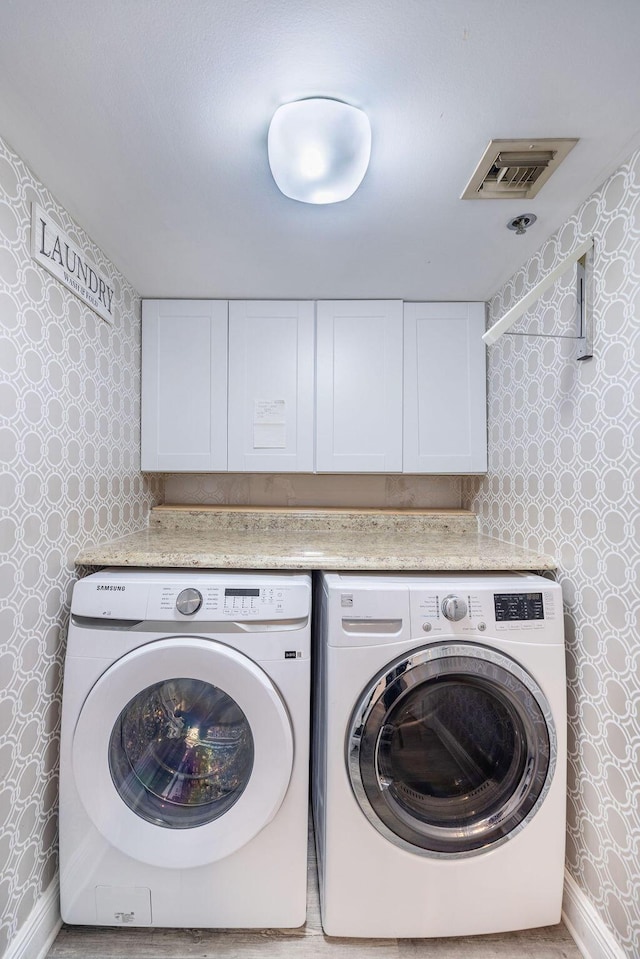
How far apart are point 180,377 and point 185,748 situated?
1.52 m

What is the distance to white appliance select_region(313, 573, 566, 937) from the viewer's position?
1.22 m

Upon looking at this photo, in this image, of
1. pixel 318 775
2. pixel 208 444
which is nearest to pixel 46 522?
pixel 208 444

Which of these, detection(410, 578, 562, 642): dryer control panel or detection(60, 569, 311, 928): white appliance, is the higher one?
detection(410, 578, 562, 642): dryer control panel

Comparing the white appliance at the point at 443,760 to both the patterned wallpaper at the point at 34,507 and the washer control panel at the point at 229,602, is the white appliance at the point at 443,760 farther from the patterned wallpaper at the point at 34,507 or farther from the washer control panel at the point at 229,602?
the patterned wallpaper at the point at 34,507

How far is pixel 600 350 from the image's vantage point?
3.99 ft

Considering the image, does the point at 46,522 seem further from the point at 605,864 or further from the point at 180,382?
the point at 605,864

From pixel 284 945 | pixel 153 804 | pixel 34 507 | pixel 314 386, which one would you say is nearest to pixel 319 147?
pixel 314 386

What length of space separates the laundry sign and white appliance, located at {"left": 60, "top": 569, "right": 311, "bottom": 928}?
0.96 meters

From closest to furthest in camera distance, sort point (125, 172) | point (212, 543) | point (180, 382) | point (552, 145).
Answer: point (552, 145), point (125, 172), point (212, 543), point (180, 382)

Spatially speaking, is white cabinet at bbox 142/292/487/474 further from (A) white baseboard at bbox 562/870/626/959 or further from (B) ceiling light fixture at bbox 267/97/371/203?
(A) white baseboard at bbox 562/870/626/959

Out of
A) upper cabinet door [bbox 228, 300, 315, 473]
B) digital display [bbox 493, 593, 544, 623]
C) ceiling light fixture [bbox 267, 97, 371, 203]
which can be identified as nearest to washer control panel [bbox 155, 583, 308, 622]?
digital display [bbox 493, 593, 544, 623]

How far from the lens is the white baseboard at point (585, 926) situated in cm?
113

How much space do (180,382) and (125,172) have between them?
920mm

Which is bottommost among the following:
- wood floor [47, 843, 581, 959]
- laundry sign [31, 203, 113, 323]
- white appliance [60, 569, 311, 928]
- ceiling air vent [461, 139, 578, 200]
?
wood floor [47, 843, 581, 959]
